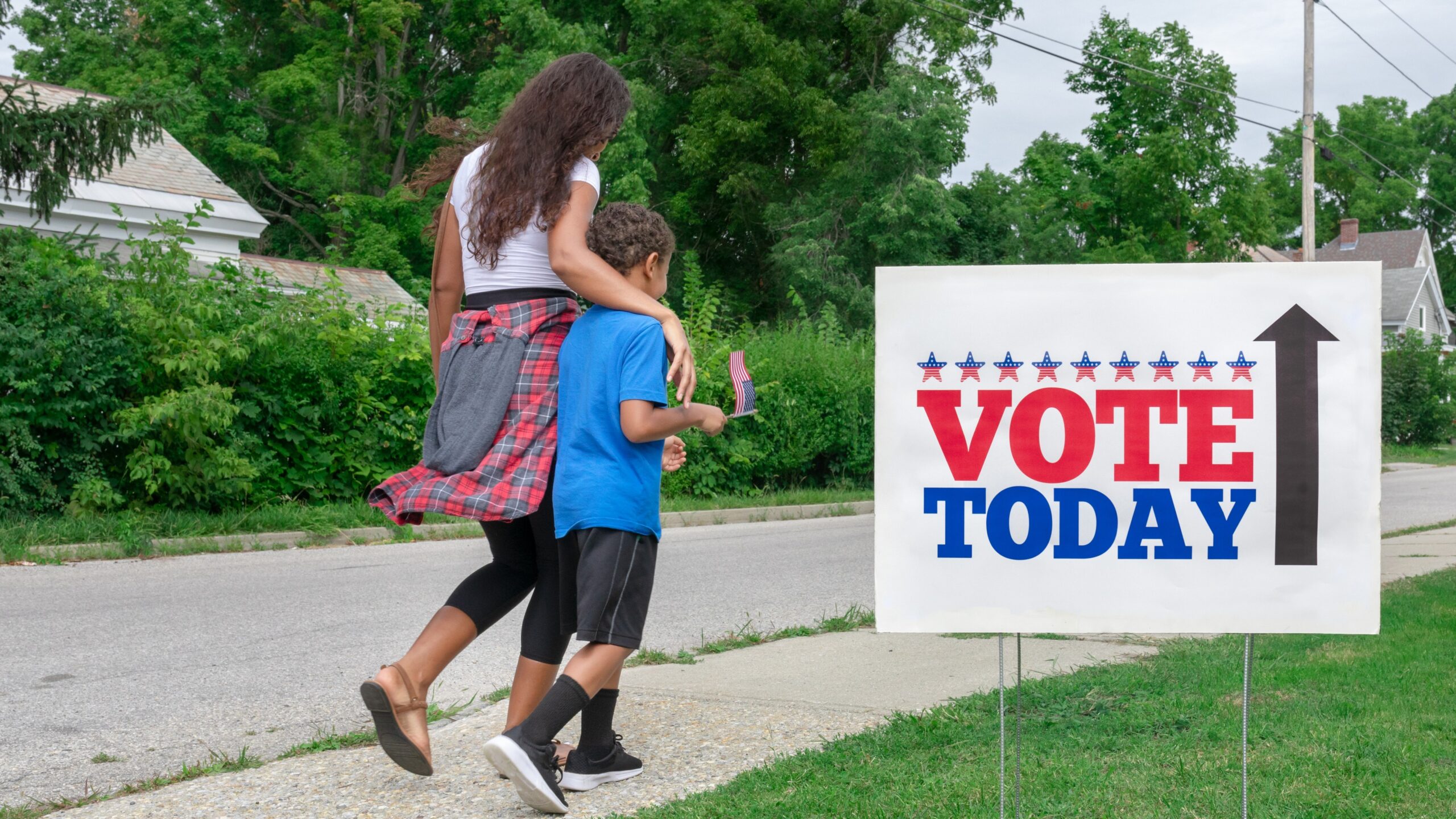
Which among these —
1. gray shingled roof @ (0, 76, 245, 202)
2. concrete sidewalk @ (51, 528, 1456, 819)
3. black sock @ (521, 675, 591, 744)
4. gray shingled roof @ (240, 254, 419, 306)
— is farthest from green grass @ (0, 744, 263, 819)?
gray shingled roof @ (0, 76, 245, 202)

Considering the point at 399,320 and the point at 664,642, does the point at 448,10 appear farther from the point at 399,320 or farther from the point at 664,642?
the point at 664,642

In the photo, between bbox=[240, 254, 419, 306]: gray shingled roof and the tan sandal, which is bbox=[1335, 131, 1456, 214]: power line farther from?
the tan sandal

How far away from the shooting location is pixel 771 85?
29.8 meters

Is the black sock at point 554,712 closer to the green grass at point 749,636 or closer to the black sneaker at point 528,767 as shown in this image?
the black sneaker at point 528,767

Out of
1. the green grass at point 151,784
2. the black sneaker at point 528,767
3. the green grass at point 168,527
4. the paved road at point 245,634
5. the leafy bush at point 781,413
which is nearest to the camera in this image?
the black sneaker at point 528,767

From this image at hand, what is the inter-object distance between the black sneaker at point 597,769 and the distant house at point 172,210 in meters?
14.2

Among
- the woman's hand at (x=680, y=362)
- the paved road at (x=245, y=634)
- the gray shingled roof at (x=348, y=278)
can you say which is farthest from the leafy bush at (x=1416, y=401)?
the woman's hand at (x=680, y=362)

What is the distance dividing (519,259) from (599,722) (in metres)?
1.35

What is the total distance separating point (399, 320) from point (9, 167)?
394 centimetres

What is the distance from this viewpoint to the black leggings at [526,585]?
3.47 meters

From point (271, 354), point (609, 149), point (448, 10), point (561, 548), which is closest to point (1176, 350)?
point (561, 548)

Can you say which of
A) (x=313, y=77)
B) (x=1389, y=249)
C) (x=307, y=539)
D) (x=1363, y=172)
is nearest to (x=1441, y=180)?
(x=1363, y=172)

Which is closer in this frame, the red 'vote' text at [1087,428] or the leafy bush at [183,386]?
the red 'vote' text at [1087,428]

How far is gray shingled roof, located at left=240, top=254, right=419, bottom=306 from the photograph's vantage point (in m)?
20.2
